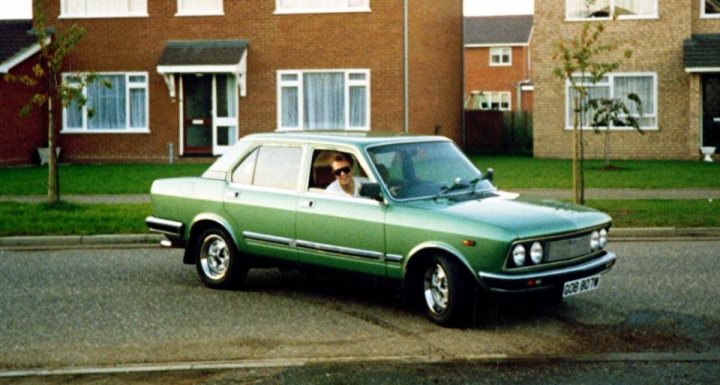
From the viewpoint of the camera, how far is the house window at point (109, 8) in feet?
102

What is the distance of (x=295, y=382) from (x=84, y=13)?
2661 centimetres

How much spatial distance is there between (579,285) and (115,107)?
24936mm

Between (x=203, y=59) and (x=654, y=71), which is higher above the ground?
(x=203, y=59)

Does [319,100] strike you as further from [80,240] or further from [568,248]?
[568,248]

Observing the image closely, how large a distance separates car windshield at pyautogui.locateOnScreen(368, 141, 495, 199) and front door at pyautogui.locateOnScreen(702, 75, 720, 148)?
23759 mm

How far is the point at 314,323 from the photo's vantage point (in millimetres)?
8797

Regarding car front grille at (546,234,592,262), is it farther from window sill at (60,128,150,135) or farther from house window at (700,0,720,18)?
house window at (700,0,720,18)

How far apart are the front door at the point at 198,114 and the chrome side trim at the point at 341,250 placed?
2182cm

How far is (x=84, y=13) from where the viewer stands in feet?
103

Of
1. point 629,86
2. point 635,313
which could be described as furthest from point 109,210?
point 629,86

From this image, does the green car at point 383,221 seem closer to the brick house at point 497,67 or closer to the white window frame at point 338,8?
the white window frame at point 338,8

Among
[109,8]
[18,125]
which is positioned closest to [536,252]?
[18,125]

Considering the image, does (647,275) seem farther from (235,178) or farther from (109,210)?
(109,210)

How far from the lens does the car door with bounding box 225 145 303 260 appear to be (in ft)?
32.3
